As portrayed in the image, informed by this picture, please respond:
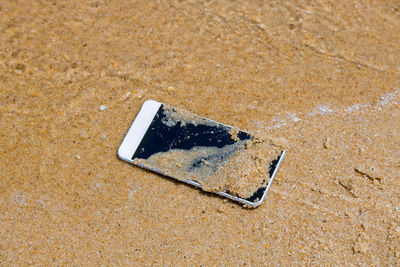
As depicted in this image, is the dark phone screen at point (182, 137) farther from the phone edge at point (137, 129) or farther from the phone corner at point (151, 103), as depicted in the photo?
the phone corner at point (151, 103)

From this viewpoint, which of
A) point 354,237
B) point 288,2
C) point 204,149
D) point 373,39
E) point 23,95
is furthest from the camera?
point 288,2

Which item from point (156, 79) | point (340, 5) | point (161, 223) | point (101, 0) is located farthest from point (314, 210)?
point (101, 0)

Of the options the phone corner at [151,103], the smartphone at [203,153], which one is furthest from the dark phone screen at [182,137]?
the phone corner at [151,103]

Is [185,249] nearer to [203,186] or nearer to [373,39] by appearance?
[203,186]

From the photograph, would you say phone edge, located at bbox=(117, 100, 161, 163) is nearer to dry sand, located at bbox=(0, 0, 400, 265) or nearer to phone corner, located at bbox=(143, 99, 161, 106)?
phone corner, located at bbox=(143, 99, 161, 106)

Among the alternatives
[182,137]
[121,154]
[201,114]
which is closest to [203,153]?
[182,137]

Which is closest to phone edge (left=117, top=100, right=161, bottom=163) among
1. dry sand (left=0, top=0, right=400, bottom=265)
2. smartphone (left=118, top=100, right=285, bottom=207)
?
smartphone (left=118, top=100, right=285, bottom=207)

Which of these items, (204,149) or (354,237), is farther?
(204,149)
